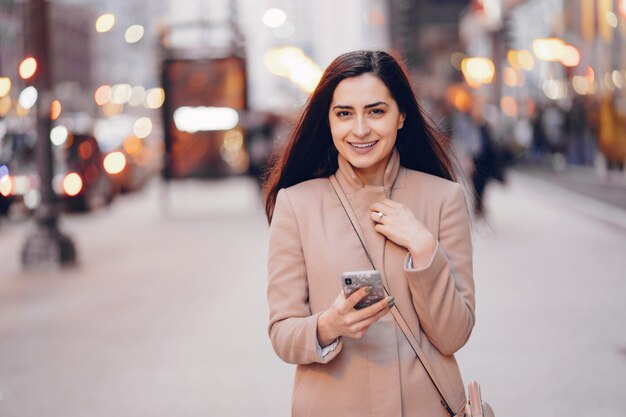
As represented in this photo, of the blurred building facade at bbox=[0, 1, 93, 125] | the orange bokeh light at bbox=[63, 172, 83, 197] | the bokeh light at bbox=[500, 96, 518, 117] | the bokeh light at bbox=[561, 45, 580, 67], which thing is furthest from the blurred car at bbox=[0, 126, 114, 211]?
the blurred building facade at bbox=[0, 1, 93, 125]

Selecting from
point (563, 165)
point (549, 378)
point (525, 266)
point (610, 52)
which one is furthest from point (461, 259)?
point (563, 165)

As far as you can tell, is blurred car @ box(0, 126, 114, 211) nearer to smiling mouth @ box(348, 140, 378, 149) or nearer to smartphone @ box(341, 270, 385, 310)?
smiling mouth @ box(348, 140, 378, 149)

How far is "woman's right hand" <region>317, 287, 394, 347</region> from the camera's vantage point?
2.61 metres

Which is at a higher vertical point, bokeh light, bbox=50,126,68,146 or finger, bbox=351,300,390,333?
bokeh light, bbox=50,126,68,146

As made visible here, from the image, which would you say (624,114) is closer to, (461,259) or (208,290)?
(208,290)

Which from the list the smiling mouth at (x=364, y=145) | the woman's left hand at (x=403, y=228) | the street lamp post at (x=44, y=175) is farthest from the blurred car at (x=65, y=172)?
the woman's left hand at (x=403, y=228)

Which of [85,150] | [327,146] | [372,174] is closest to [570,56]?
[85,150]

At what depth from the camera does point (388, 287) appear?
9.42ft

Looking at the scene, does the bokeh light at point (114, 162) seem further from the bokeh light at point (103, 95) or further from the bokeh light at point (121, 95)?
the bokeh light at point (103, 95)

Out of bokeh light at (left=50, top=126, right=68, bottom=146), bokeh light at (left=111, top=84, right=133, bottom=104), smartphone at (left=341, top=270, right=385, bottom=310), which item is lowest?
smartphone at (left=341, top=270, right=385, bottom=310)

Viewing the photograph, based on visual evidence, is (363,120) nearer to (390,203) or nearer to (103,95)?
(390,203)

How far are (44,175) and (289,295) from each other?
11.4 metres

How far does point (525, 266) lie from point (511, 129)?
23859 millimetres

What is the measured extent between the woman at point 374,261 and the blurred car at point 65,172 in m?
18.2
